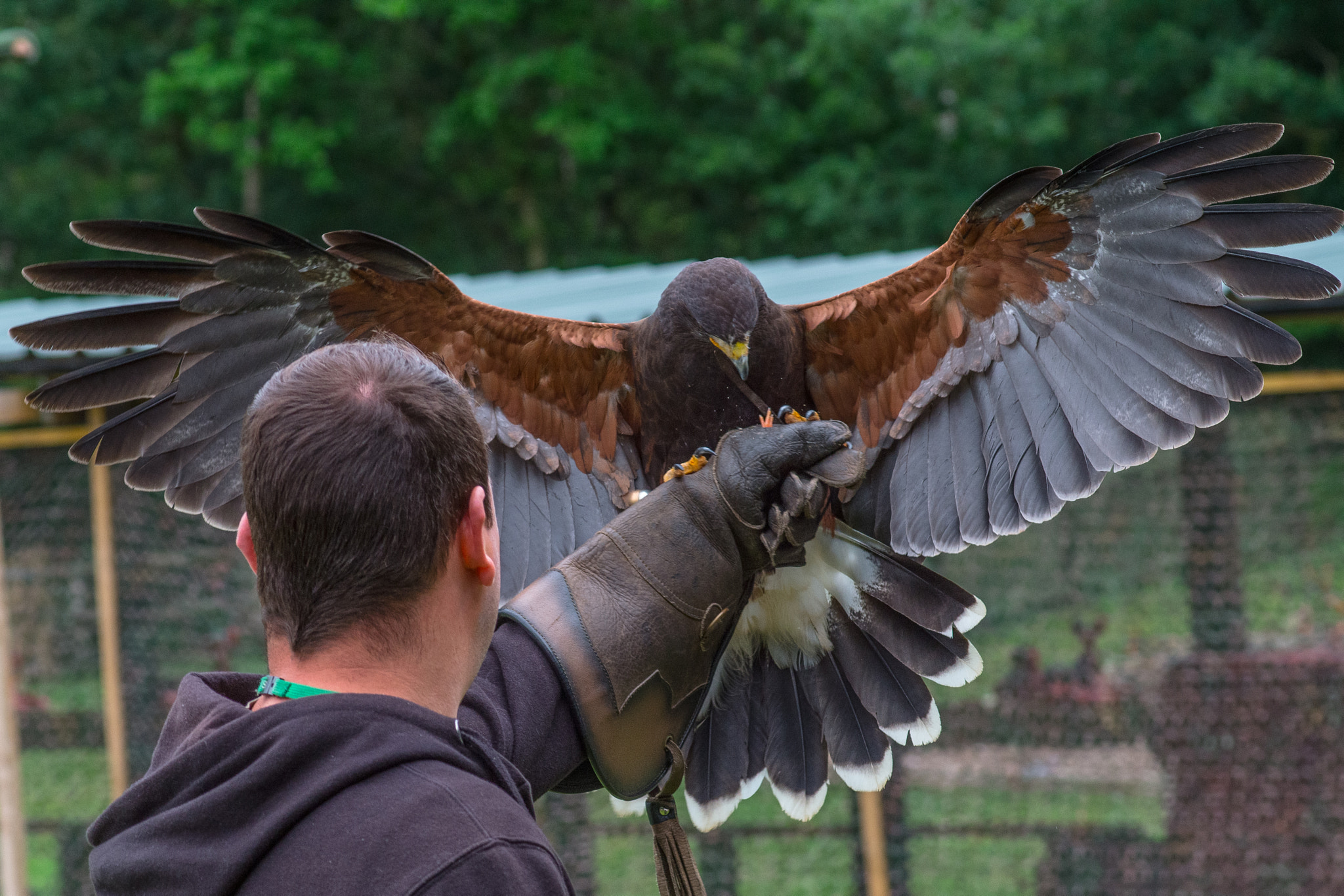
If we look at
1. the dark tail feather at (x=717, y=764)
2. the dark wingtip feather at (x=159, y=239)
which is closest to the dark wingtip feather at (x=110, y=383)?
the dark wingtip feather at (x=159, y=239)

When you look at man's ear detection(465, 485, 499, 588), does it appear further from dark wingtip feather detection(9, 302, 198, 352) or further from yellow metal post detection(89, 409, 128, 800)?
yellow metal post detection(89, 409, 128, 800)

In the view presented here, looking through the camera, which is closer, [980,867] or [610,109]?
[980,867]

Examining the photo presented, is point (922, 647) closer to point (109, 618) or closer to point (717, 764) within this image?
point (717, 764)

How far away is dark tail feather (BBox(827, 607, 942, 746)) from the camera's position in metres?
3.03

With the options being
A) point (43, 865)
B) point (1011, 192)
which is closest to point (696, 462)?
point (1011, 192)

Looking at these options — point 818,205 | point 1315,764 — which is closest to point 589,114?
point 818,205

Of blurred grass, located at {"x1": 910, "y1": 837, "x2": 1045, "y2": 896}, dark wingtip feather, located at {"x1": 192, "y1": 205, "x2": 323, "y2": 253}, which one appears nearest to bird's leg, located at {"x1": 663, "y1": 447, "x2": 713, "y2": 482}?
dark wingtip feather, located at {"x1": 192, "y1": 205, "x2": 323, "y2": 253}

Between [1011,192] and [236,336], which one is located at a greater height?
[1011,192]

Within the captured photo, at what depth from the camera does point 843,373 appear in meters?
3.58

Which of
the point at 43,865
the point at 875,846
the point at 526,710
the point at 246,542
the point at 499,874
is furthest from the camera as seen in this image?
the point at 43,865

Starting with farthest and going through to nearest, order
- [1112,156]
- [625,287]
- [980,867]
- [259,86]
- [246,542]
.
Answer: [259,86], [625,287], [980,867], [1112,156], [246,542]

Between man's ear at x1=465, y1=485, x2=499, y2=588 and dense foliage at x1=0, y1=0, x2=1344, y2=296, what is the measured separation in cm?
1291

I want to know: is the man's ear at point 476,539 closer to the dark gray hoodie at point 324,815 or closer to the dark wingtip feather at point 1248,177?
the dark gray hoodie at point 324,815

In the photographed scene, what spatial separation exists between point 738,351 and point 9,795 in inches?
130
